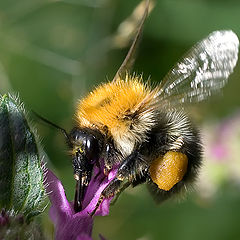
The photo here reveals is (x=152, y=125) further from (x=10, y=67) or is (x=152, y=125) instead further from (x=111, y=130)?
(x=10, y=67)

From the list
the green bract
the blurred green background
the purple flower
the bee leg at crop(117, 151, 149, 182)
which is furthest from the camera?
the blurred green background

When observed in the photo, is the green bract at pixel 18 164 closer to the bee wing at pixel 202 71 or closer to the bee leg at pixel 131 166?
the bee leg at pixel 131 166

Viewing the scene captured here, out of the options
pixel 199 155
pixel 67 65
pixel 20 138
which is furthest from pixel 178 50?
pixel 20 138

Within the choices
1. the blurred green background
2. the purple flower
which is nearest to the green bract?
the purple flower

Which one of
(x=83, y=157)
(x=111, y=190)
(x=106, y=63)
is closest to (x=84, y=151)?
Result: (x=83, y=157)

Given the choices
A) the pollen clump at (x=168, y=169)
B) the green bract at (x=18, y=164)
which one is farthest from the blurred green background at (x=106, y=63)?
the green bract at (x=18, y=164)

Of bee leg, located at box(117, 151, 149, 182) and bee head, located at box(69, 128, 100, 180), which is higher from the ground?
bee head, located at box(69, 128, 100, 180)

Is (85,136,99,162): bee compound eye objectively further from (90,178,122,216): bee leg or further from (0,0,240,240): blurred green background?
(0,0,240,240): blurred green background
